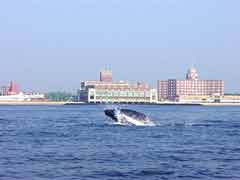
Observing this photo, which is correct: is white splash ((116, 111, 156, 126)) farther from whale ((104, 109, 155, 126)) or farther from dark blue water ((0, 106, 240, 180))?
dark blue water ((0, 106, 240, 180))

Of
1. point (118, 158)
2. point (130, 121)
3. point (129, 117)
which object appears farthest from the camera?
point (129, 117)

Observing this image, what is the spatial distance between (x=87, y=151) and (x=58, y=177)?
9585 mm

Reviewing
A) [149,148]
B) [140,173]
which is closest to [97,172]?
[140,173]

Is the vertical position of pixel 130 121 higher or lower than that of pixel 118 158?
higher

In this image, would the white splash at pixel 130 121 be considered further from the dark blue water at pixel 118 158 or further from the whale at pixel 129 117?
the dark blue water at pixel 118 158

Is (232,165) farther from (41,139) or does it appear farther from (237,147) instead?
(41,139)

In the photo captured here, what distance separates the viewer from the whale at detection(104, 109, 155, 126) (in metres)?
67.4

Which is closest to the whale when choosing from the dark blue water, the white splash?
the white splash

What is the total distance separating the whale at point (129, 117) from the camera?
67438 millimetres

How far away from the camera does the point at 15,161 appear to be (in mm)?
30594

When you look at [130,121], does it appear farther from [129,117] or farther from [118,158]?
[118,158]

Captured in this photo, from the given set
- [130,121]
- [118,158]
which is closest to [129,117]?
[130,121]

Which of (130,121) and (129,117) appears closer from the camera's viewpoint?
(130,121)

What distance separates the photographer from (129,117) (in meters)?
68.4
